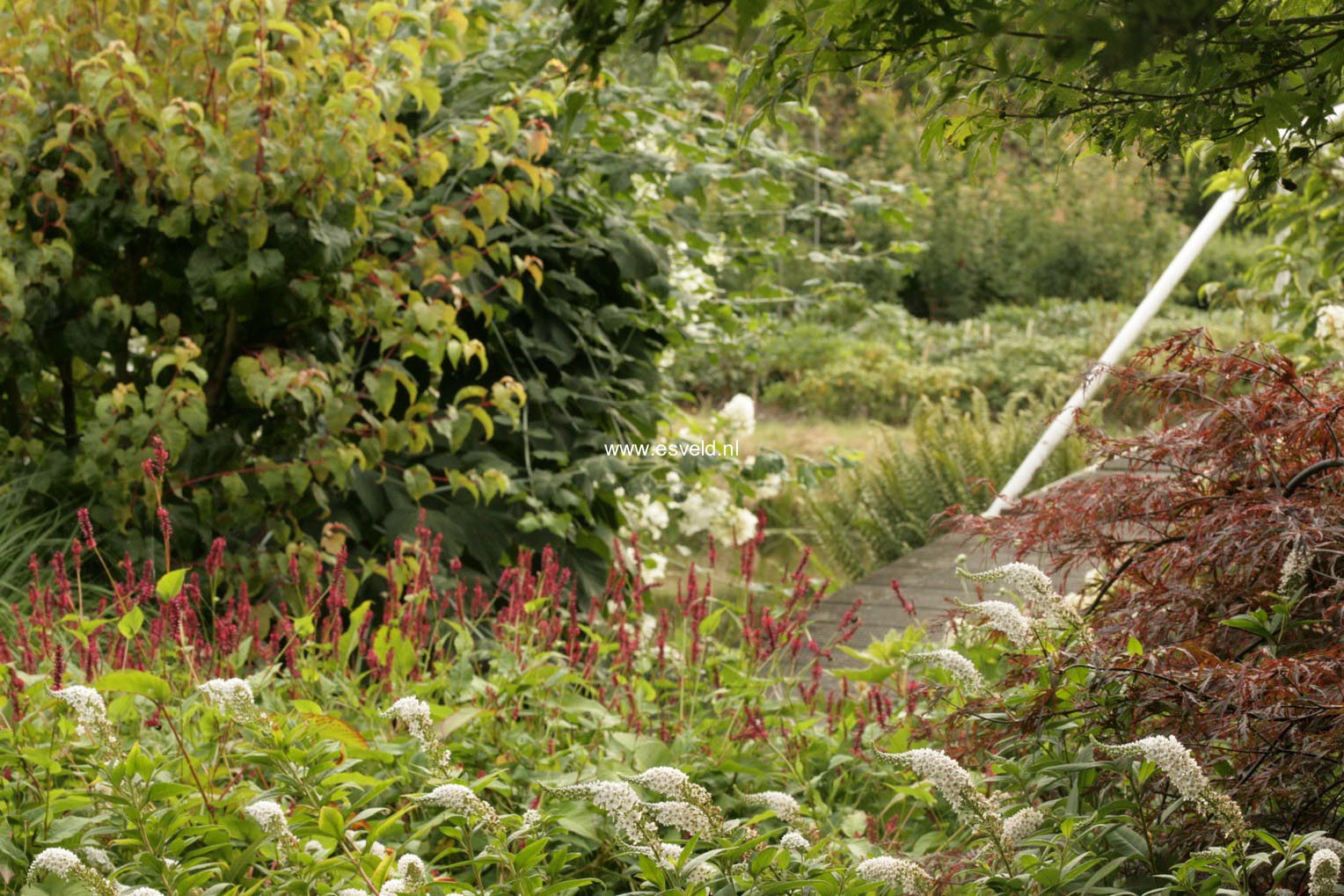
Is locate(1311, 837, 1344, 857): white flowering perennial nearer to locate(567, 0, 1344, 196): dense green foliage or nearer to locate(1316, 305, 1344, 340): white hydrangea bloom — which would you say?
locate(567, 0, 1344, 196): dense green foliage

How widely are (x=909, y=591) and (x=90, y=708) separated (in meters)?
3.34

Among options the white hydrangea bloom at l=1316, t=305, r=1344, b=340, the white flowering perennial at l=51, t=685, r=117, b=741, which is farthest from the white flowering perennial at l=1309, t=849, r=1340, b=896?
the white hydrangea bloom at l=1316, t=305, r=1344, b=340

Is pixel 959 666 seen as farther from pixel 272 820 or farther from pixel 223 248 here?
→ pixel 223 248

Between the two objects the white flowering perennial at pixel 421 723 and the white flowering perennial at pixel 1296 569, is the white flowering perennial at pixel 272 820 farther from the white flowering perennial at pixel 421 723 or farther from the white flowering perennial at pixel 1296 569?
the white flowering perennial at pixel 1296 569

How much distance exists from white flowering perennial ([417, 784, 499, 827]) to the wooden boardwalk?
2436 millimetres

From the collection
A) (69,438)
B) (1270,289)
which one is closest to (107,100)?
(69,438)

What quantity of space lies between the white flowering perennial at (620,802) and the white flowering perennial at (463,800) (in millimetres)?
80

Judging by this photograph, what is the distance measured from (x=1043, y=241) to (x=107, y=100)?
12.4 metres

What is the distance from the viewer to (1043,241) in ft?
46.1

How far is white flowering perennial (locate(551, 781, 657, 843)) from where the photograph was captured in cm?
143

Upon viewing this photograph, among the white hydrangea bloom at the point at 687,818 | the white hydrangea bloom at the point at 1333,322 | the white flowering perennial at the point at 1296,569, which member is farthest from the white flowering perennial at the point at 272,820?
the white hydrangea bloom at the point at 1333,322

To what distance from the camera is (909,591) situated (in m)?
4.48

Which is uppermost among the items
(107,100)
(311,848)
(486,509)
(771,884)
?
(107,100)

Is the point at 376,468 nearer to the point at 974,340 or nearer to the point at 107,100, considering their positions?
the point at 107,100
